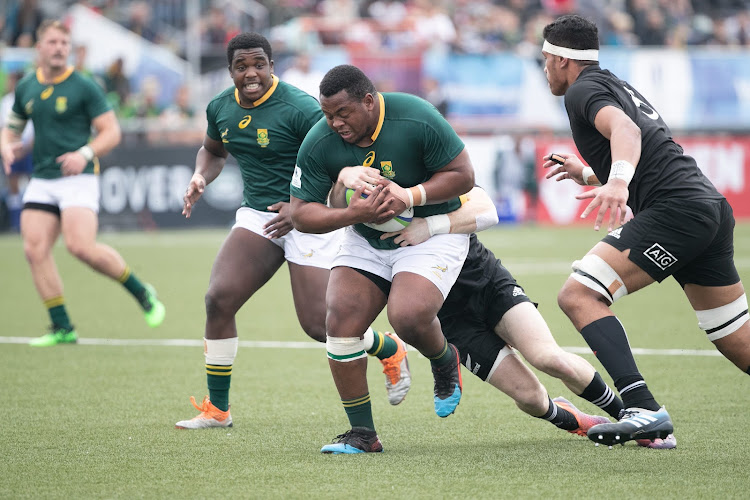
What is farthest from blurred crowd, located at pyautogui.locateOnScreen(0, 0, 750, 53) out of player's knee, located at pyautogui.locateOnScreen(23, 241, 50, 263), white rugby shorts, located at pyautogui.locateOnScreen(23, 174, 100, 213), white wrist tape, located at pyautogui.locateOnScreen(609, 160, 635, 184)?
white wrist tape, located at pyautogui.locateOnScreen(609, 160, 635, 184)

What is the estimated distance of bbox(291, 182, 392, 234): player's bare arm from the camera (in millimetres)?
5285

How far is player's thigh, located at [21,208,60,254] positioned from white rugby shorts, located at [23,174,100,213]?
109 mm

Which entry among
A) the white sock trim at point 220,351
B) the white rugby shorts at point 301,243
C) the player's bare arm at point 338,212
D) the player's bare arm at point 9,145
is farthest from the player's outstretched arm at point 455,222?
the player's bare arm at point 9,145

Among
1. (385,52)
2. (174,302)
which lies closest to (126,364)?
(174,302)

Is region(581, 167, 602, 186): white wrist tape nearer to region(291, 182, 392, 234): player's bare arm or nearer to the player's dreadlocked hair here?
the player's dreadlocked hair

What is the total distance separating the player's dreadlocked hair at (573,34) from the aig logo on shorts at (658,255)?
1076 millimetres

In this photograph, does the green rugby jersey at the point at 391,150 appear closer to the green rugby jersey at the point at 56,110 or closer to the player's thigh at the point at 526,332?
the player's thigh at the point at 526,332

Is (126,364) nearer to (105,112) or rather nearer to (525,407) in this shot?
(105,112)

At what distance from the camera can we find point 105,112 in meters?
9.76

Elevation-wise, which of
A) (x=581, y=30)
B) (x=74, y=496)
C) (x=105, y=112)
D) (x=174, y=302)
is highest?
(x=581, y=30)

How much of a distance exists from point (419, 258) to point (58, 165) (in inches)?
204

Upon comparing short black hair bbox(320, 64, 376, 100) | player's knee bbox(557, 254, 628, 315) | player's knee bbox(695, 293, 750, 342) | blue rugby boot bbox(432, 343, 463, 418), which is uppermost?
short black hair bbox(320, 64, 376, 100)

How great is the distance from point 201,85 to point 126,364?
14891 millimetres

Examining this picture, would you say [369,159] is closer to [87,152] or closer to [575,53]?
[575,53]
